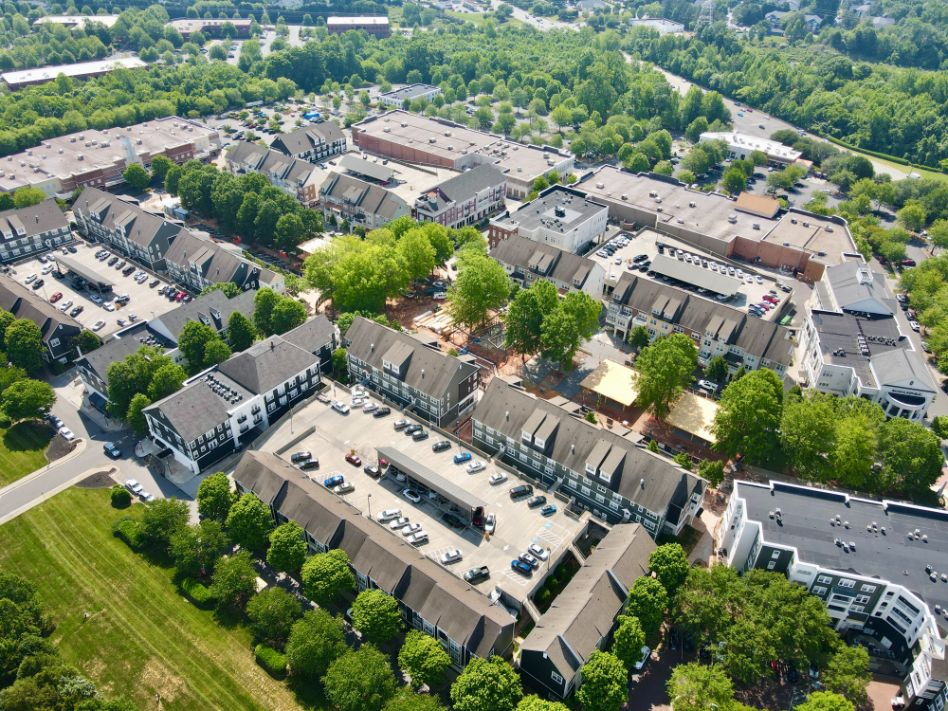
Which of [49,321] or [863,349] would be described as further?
[49,321]

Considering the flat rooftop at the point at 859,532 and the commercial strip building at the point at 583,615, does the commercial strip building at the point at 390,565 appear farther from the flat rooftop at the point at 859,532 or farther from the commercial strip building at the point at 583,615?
the flat rooftop at the point at 859,532

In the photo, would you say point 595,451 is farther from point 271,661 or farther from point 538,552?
point 271,661

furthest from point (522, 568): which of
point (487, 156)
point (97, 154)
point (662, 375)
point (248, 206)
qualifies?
point (97, 154)

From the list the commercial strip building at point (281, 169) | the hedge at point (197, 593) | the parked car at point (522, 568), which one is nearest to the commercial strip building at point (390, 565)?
the parked car at point (522, 568)

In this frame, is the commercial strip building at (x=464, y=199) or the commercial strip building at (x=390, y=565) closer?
the commercial strip building at (x=390, y=565)

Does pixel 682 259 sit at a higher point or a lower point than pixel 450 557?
higher

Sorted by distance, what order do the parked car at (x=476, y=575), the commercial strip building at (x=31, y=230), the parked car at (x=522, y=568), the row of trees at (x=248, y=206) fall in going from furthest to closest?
the row of trees at (x=248, y=206) → the commercial strip building at (x=31, y=230) → the parked car at (x=522, y=568) → the parked car at (x=476, y=575)

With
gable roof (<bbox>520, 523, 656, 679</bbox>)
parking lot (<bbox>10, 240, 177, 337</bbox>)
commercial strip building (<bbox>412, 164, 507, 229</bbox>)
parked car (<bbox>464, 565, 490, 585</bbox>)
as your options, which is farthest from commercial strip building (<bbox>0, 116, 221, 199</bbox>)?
gable roof (<bbox>520, 523, 656, 679</bbox>)

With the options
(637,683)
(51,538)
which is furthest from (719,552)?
(51,538)
